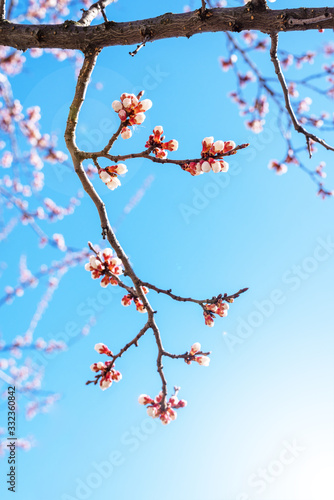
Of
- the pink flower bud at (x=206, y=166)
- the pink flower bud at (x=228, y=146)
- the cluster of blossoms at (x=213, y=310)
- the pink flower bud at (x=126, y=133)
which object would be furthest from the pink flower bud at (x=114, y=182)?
the cluster of blossoms at (x=213, y=310)

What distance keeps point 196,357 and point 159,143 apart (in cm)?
166

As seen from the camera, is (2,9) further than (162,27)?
Yes

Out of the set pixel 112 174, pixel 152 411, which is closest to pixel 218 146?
pixel 112 174

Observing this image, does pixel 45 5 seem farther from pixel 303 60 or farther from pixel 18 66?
pixel 303 60

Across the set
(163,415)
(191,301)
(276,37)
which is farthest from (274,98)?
(163,415)

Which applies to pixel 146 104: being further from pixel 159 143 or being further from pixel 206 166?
pixel 206 166

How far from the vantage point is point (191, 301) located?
249 cm

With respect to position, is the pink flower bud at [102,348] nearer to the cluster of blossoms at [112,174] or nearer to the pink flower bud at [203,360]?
the pink flower bud at [203,360]

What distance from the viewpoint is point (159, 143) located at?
212cm

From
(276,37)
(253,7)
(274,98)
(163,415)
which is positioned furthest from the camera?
(274,98)

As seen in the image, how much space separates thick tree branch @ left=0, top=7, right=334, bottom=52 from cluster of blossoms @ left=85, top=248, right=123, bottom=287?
1.44 metres

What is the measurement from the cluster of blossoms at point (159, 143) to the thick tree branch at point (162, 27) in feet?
2.03

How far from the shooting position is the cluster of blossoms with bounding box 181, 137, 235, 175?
6.37 ft

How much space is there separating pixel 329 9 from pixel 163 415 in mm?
2814
